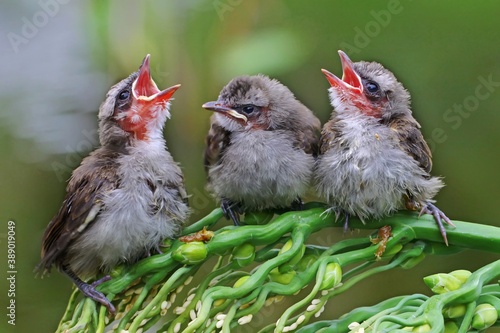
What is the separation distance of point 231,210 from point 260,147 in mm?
168

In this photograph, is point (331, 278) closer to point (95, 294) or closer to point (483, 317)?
point (483, 317)

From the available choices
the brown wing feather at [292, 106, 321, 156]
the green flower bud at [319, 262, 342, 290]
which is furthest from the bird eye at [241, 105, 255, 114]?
the green flower bud at [319, 262, 342, 290]

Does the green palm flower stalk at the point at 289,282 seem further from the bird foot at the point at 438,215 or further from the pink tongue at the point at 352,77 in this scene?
the pink tongue at the point at 352,77

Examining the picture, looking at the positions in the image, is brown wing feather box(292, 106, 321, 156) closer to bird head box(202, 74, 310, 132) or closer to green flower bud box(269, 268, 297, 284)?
bird head box(202, 74, 310, 132)

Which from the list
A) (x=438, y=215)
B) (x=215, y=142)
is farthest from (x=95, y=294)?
(x=438, y=215)

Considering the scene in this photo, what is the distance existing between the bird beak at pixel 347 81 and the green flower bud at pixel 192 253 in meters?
0.53

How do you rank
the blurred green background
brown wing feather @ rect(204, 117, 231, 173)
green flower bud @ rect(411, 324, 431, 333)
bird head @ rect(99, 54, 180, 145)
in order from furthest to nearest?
the blurred green background < brown wing feather @ rect(204, 117, 231, 173) < bird head @ rect(99, 54, 180, 145) < green flower bud @ rect(411, 324, 431, 333)

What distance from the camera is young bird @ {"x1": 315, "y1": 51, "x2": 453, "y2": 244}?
1.59 metres

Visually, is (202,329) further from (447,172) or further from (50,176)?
(447,172)

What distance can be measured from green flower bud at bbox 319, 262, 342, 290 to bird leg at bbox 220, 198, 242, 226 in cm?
32

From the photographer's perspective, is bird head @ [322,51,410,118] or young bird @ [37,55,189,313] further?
bird head @ [322,51,410,118]

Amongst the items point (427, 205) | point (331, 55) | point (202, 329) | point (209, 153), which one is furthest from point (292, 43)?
point (202, 329)

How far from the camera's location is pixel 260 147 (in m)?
1.76

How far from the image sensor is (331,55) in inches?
89.7
